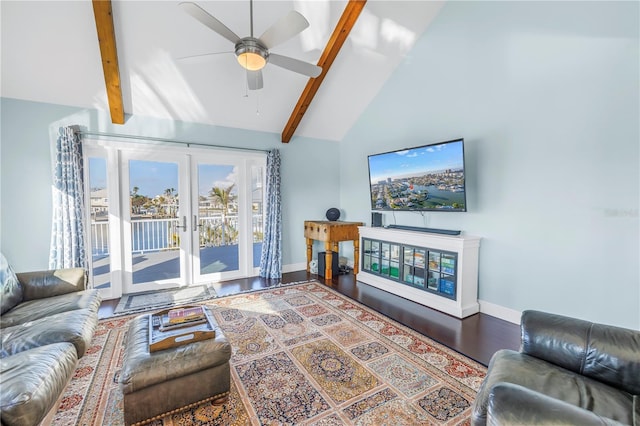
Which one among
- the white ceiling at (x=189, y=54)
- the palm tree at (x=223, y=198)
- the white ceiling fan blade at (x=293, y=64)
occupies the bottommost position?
the palm tree at (x=223, y=198)

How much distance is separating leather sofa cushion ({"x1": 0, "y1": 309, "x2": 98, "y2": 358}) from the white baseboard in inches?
145

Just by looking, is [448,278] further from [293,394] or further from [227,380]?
[227,380]

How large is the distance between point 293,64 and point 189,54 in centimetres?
144

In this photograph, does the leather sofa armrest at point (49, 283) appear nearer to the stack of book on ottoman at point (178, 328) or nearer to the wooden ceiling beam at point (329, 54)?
the stack of book on ottoman at point (178, 328)

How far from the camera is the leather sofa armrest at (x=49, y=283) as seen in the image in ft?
7.97

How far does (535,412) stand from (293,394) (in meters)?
1.45

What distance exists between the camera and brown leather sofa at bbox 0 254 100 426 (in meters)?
1.25

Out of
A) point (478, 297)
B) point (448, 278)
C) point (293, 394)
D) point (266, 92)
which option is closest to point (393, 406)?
point (293, 394)

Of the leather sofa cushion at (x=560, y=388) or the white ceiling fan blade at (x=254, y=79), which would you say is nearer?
the leather sofa cushion at (x=560, y=388)

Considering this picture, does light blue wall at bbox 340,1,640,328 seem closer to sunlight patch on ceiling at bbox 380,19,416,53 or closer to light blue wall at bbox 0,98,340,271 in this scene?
sunlight patch on ceiling at bbox 380,19,416,53

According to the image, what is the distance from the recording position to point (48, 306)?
2225mm

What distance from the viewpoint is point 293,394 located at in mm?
1877

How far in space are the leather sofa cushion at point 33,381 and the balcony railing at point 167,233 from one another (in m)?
2.40

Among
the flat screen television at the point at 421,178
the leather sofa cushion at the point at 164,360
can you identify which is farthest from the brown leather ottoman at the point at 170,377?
the flat screen television at the point at 421,178
